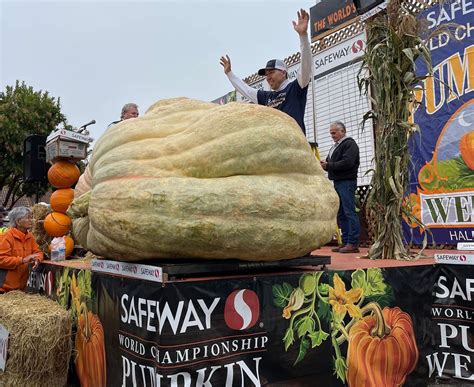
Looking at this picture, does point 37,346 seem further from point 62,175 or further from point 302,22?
point 302,22

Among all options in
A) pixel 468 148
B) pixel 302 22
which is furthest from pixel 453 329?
pixel 468 148

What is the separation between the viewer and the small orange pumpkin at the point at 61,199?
434 cm

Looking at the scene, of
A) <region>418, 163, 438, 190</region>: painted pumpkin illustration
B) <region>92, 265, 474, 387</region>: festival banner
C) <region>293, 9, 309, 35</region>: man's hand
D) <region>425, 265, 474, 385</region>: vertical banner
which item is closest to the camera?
<region>92, 265, 474, 387</region>: festival banner

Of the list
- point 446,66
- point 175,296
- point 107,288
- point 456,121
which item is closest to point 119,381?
point 107,288

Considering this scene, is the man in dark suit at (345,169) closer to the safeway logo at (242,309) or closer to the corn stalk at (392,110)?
the corn stalk at (392,110)

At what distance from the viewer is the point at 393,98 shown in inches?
159

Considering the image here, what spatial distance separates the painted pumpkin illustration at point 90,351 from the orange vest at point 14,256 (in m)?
1.27

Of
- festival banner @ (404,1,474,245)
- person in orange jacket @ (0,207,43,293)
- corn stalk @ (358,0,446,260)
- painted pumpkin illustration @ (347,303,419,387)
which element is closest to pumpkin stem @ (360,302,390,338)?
painted pumpkin illustration @ (347,303,419,387)

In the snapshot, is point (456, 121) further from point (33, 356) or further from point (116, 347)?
point (33, 356)

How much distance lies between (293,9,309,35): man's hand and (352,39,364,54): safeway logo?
489 cm

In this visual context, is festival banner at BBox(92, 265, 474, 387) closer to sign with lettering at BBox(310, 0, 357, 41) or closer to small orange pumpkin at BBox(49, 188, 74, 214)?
small orange pumpkin at BBox(49, 188, 74, 214)

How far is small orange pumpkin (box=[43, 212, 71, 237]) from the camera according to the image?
430cm

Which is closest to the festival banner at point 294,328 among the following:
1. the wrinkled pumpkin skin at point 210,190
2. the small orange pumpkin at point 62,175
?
the wrinkled pumpkin skin at point 210,190

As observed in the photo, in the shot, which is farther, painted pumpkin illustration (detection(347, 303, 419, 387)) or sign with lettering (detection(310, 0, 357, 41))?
sign with lettering (detection(310, 0, 357, 41))
